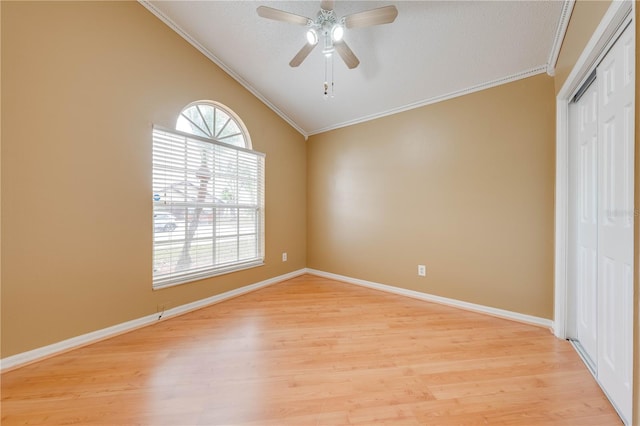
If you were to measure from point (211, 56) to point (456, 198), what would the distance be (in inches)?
133

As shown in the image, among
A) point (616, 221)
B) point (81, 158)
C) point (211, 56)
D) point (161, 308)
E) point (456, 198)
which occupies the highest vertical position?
point (211, 56)

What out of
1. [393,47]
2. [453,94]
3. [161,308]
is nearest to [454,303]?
[453,94]

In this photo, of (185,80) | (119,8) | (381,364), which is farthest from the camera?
(185,80)

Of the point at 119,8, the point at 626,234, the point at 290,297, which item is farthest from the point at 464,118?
the point at 119,8

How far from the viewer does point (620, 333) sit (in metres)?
1.29

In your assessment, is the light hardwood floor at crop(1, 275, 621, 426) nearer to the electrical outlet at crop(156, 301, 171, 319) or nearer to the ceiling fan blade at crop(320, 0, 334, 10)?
the electrical outlet at crop(156, 301, 171, 319)

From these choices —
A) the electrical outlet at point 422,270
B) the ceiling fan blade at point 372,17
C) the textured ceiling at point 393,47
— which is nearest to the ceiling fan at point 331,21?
the ceiling fan blade at point 372,17

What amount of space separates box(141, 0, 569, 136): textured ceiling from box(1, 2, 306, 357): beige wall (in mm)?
490

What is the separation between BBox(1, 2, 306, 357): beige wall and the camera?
5.49 ft

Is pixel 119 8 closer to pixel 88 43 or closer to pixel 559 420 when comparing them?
pixel 88 43

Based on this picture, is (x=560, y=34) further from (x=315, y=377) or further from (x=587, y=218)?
(x=315, y=377)

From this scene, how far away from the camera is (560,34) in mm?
1899

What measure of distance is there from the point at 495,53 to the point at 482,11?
48cm

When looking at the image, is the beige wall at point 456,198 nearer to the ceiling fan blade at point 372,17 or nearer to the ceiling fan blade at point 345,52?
the ceiling fan blade at point 345,52
